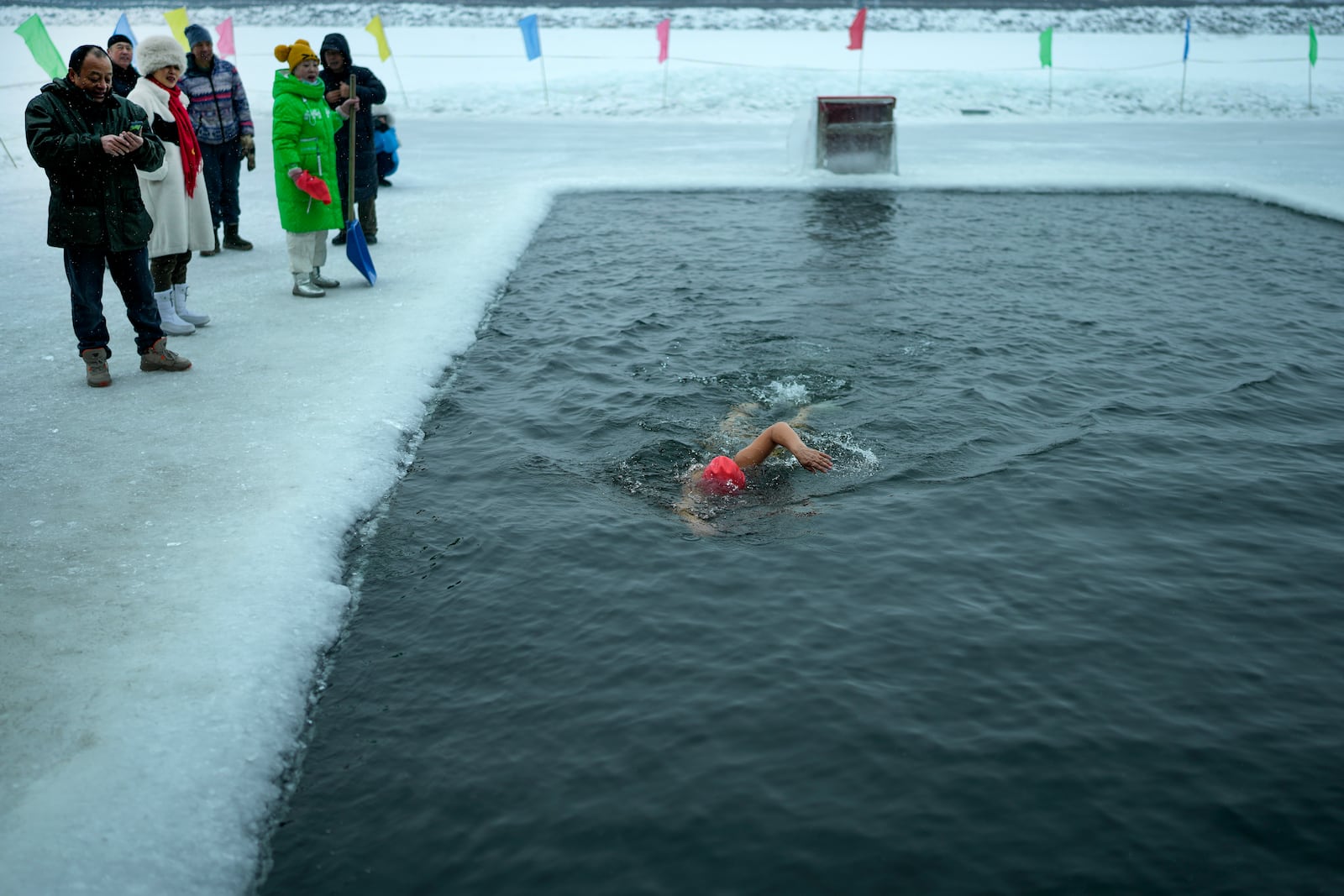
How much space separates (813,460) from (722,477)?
0.50m

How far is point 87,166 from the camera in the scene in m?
6.41

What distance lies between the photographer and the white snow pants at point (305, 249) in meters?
9.05

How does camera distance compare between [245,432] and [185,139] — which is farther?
[185,139]

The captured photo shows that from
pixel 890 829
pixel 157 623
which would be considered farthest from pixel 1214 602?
pixel 157 623

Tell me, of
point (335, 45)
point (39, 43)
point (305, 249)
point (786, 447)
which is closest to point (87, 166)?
point (305, 249)

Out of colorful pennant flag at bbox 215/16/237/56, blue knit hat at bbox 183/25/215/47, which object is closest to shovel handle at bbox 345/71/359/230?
blue knit hat at bbox 183/25/215/47

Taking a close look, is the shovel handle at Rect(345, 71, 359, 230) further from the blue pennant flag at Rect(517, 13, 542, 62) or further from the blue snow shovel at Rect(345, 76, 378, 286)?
the blue pennant flag at Rect(517, 13, 542, 62)

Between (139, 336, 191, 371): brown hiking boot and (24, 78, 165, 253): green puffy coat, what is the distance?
2.44 feet

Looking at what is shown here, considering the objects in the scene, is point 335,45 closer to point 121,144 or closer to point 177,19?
point 121,144

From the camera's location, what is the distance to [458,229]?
11969 millimetres

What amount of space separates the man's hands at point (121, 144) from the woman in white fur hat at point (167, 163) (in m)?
1.21

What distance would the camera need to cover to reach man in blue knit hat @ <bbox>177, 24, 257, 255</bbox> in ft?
31.7

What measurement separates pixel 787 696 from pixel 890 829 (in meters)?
0.79

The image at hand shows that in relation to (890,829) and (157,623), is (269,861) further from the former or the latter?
(890,829)
